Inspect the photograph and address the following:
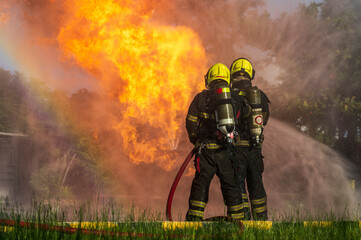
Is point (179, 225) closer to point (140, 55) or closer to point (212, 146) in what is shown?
point (212, 146)

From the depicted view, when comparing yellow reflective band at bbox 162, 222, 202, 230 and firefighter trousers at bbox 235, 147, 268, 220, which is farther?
firefighter trousers at bbox 235, 147, 268, 220

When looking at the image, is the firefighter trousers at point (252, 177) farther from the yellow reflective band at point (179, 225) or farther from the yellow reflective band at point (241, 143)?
the yellow reflective band at point (179, 225)

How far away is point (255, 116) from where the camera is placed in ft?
21.2

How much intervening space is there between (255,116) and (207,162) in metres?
1.21

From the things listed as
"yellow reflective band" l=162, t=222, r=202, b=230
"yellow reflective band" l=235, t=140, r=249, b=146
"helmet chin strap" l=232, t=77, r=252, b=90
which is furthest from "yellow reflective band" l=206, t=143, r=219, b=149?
"yellow reflective band" l=162, t=222, r=202, b=230

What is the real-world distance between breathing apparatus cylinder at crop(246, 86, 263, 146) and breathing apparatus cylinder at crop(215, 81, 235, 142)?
78 cm

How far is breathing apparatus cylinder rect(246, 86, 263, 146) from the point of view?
6430 millimetres

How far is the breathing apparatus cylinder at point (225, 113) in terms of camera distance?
5.71 meters

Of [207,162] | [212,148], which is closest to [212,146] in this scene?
[212,148]

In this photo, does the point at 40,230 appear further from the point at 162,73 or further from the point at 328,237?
the point at 162,73

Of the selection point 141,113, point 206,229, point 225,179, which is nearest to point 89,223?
point 206,229

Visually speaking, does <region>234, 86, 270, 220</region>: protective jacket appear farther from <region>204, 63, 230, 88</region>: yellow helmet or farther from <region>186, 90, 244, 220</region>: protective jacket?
<region>186, 90, 244, 220</region>: protective jacket

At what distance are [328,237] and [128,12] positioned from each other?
1167 centimetres

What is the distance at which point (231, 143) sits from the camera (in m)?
5.84
